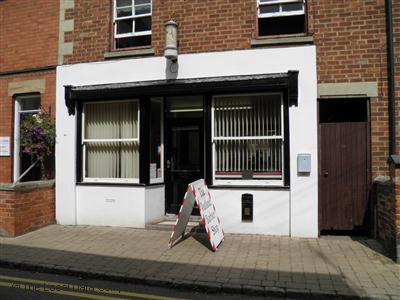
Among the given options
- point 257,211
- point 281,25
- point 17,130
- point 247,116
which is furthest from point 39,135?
point 281,25

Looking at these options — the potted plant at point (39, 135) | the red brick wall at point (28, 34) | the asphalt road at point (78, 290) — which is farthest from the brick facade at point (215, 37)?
the asphalt road at point (78, 290)

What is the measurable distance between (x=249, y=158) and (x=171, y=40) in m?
2.97

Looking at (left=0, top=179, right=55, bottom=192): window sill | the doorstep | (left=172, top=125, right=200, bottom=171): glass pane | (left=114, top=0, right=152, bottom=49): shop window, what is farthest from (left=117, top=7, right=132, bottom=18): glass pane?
the doorstep

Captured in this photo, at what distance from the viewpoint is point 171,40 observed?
8.47 meters

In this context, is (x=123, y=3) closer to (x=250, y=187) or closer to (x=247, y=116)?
(x=247, y=116)

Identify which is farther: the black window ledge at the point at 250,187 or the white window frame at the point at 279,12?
the white window frame at the point at 279,12

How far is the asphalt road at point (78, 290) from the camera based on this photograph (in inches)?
205

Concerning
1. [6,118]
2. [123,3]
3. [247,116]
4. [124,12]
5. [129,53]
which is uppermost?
[123,3]

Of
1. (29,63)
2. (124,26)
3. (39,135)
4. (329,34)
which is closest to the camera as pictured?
(329,34)

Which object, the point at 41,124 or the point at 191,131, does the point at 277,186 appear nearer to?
the point at 191,131

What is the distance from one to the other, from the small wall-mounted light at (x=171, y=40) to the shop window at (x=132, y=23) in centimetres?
94

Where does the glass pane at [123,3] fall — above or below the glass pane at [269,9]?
above

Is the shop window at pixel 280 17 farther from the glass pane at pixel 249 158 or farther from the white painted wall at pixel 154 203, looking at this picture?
the white painted wall at pixel 154 203

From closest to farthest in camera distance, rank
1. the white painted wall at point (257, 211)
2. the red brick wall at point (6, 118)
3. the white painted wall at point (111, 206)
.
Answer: the white painted wall at point (257, 211) < the white painted wall at point (111, 206) < the red brick wall at point (6, 118)
